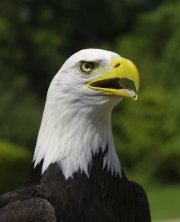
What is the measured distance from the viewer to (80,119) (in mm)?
3104

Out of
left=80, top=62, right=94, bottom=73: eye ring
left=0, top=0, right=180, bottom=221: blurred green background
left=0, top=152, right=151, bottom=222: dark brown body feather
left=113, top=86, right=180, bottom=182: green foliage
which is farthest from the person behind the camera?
left=113, top=86, right=180, bottom=182: green foliage

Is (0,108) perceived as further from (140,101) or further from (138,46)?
(138,46)

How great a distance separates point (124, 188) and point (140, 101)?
13603 millimetres

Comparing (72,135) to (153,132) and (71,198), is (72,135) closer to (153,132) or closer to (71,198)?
A: (71,198)

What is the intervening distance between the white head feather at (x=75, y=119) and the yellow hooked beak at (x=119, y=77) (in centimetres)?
3

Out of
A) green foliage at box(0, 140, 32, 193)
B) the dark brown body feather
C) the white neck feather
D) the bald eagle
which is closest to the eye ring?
the bald eagle

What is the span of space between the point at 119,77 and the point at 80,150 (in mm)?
457

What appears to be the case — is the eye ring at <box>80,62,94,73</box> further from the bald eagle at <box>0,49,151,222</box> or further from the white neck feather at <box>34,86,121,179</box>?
the white neck feather at <box>34,86,121,179</box>

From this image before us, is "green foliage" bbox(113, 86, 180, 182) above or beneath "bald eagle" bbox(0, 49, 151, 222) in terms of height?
beneath

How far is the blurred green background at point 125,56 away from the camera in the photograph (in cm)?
1477

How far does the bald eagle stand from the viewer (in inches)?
119

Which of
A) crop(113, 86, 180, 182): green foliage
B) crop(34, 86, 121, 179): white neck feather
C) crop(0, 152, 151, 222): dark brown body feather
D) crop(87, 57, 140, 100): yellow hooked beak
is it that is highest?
crop(87, 57, 140, 100): yellow hooked beak

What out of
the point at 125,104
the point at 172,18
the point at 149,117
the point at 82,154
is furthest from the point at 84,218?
the point at 172,18

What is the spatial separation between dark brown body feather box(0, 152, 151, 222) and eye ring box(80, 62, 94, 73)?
48 centimetres
